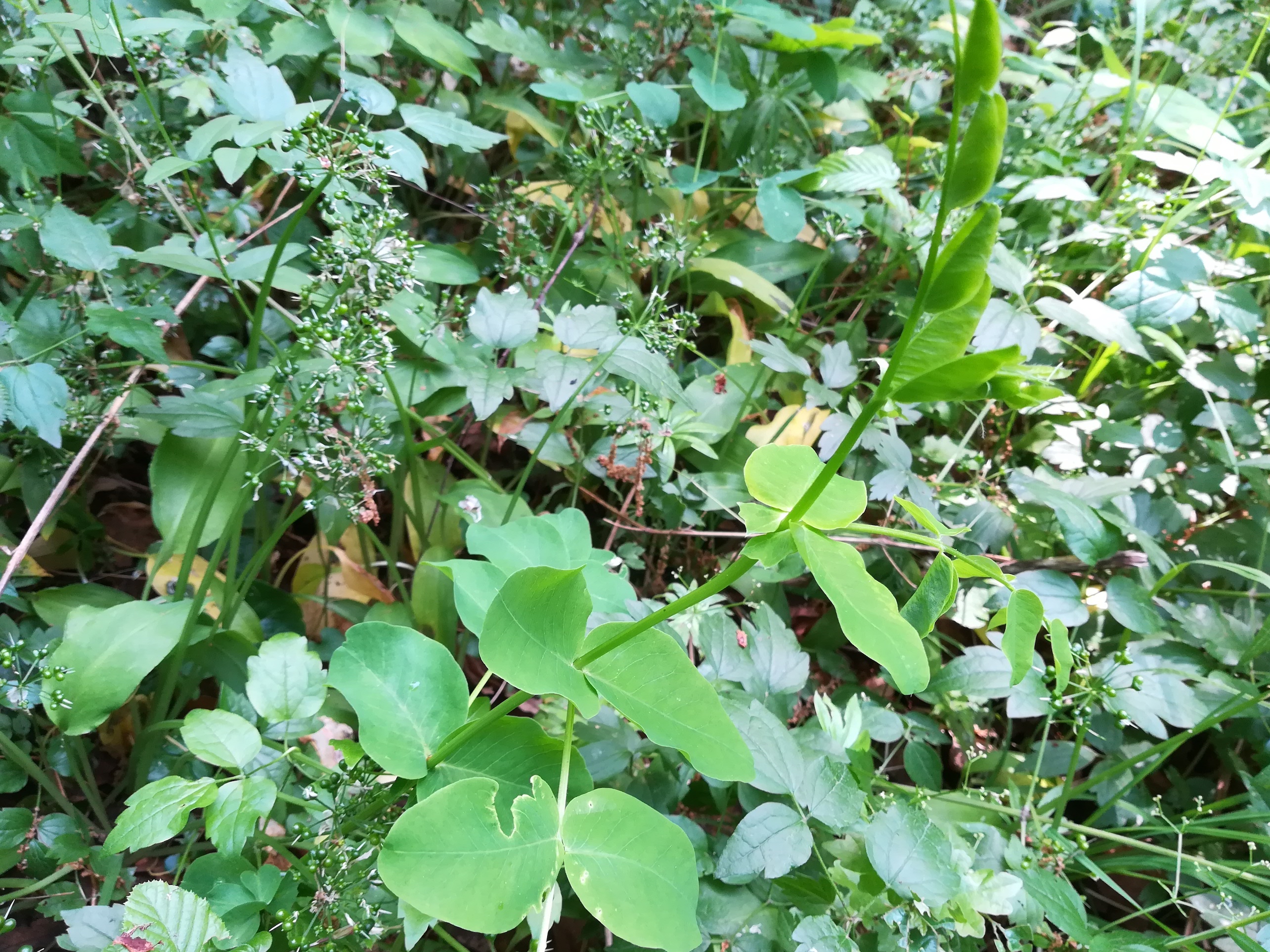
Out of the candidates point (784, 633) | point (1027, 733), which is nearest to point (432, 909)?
point (784, 633)

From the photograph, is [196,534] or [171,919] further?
[196,534]

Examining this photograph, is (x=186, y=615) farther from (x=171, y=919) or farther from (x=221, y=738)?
(x=171, y=919)

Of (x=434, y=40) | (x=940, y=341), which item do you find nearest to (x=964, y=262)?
(x=940, y=341)

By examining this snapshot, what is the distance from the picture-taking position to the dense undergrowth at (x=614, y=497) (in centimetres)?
59

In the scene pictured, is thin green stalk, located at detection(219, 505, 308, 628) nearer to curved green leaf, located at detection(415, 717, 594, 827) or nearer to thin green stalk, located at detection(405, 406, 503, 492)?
thin green stalk, located at detection(405, 406, 503, 492)

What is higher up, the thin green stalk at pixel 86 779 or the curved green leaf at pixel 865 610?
the curved green leaf at pixel 865 610

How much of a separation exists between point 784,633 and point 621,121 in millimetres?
987

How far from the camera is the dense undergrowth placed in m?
0.59

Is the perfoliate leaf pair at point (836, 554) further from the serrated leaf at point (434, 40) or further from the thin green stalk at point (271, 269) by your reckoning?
the serrated leaf at point (434, 40)

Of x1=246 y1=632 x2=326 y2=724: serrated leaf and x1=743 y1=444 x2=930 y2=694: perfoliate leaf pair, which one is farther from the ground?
x1=743 y1=444 x2=930 y2=694: perfoliate leaf pair

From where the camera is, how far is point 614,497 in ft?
4.39

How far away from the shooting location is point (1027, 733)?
1.32m

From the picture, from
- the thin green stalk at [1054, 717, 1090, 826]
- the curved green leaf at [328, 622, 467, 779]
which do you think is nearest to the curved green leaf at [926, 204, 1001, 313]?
the curved green leaf at [328, 622, 467, 779]

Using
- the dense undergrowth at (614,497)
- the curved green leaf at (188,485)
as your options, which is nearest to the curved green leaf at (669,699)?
the dense undergrowth at (614,497)
